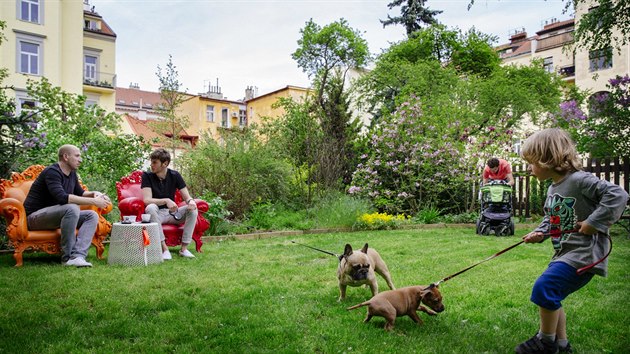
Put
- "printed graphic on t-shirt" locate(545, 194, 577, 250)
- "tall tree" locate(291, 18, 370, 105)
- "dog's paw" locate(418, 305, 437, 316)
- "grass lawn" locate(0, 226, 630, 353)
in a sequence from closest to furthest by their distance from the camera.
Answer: "printed graphic on t-shirt" locate(545, 194, 577, 250) < "grass lawn" locate(0, 226, 630, 353) < "dog's paw" locate(418, 305, 437, 316) < "tall tree" locate(291, 18, 370, 105)

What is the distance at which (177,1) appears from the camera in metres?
8.44

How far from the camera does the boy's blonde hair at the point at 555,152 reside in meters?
2.79

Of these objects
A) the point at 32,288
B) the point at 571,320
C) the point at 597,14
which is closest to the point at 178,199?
the point at 32,288

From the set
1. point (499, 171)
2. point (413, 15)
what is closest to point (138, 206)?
point (499, 171)

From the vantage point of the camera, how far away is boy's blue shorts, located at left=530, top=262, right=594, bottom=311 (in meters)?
2.61

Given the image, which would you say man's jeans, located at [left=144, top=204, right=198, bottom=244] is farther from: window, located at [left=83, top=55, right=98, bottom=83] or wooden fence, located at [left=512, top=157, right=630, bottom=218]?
window, located at [left=83, top=55, right=98, bottom=83]

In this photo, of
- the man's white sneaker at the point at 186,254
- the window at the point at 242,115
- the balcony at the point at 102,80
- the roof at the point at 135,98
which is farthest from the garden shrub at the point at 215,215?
the roof at the point at 135,98

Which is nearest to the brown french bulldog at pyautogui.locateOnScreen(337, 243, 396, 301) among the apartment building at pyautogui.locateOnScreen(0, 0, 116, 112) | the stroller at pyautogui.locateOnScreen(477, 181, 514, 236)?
the stroller at pyautogui.locateOnScreen(477, 181, 514, 236)

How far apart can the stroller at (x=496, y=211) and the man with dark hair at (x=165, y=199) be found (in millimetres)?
5482

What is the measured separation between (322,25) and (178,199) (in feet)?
86.1

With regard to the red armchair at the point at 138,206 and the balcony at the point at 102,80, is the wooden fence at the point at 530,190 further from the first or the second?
the balcony at the point at 102,80

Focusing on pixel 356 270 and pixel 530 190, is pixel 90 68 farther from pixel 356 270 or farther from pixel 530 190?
A: pixel 356 270

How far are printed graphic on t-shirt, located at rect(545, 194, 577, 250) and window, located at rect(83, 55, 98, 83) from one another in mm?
32549

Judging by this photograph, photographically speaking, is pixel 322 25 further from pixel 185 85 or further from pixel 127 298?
pixel 127 298
